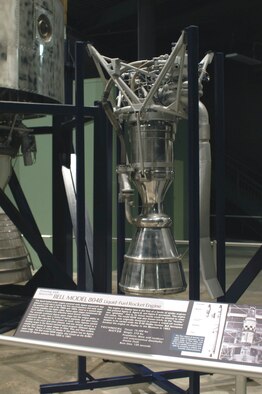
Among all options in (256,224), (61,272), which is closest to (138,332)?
(61,272)

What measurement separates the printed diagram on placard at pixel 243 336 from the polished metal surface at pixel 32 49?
271 cm

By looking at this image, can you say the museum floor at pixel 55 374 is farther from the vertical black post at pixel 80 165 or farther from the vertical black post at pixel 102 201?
the vertical black post at pixel 80 165

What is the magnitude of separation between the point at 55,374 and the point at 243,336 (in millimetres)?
2320

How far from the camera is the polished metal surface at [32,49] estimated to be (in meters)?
3.87

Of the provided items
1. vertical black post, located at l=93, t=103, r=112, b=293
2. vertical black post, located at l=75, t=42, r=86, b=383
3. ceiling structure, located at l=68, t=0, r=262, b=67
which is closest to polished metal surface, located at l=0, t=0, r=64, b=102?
vertical black post, located at l=93, t=103, r=112, b=293

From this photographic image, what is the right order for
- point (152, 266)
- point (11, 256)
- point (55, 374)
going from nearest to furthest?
point (152, 266) < point (55, 374) < point (11, 256)

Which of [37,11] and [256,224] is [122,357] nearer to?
[37,11]

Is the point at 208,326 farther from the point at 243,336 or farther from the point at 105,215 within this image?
the point at 105,215

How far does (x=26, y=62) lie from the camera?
13.1 feet

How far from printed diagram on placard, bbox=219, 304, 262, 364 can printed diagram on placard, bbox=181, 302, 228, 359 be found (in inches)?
0.9

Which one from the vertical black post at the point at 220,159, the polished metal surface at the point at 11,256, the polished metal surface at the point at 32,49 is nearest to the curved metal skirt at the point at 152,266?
the vertical black post at the point at 220,159

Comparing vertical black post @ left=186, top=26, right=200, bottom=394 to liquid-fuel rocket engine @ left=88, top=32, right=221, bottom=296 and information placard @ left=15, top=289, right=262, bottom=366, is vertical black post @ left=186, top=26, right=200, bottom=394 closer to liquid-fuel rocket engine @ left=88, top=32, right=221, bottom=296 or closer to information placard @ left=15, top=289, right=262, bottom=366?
liquid-fuel rocket engine @ left=88, top=32, right=221, bottom=296

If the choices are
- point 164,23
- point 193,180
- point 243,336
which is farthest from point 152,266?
point 164,23

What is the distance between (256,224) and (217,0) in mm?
5461
